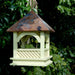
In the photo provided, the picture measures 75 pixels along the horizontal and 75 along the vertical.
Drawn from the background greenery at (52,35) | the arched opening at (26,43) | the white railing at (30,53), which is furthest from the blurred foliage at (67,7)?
the white railing at (30,53)

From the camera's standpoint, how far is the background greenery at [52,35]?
6.08 metres

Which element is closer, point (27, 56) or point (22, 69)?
point (27, 56)

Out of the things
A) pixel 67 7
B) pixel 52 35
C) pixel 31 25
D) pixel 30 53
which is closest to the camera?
pixel 31 25

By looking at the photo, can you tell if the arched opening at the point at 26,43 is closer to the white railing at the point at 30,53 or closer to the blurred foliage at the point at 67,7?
the white railing at the point at 30,53

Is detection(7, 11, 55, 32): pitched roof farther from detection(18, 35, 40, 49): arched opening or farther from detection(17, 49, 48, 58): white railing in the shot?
detection(18, 35, 40, 49): arched opening

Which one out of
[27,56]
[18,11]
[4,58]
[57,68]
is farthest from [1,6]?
[57,68]

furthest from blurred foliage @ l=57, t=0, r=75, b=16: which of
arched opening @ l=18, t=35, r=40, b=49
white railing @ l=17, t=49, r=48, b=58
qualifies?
white railing @ l=17, t=49, r=48, b=58

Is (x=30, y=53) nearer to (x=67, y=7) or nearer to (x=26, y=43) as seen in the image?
(x=26, y=43)

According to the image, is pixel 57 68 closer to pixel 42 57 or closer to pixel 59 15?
pixel 59 15

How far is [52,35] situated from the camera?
343 inches

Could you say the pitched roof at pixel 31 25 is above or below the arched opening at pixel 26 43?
above

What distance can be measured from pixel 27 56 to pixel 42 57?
295mm

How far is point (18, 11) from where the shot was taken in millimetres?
6172

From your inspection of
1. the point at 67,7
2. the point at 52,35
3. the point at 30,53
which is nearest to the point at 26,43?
the point at 30,53
